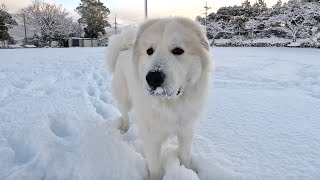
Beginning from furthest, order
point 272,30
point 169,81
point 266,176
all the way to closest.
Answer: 1. point 272,30
2. point 266,176
3. point 169,81

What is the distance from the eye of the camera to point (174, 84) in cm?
198

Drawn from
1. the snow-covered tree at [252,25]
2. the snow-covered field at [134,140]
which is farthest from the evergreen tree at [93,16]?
the snow-covered field at [134,140]

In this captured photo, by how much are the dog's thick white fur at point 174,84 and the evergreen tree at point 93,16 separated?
44.2m

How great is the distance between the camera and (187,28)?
7.48ft

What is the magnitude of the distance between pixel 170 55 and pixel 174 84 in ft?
0.79

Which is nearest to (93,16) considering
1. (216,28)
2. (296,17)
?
(216,28)

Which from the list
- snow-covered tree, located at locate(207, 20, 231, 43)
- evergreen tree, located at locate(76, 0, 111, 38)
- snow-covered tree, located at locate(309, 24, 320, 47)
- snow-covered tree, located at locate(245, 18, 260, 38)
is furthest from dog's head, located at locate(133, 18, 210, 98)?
evergreen tree, located at locate(76, 0, 111, 38)

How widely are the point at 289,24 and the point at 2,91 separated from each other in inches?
1187

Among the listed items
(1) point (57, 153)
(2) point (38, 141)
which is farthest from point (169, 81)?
(2) point (38, 141)

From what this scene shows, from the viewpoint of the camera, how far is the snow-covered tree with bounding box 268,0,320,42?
88.0 ft

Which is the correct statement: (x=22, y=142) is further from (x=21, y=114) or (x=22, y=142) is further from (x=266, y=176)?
(x=266, y=176)

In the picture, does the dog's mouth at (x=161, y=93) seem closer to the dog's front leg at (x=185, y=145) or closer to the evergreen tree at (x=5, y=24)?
the dog's front leg at (x=185, y=145)

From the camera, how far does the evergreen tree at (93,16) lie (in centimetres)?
4488

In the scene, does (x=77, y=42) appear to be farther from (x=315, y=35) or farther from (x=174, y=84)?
(x=174, y=84)
